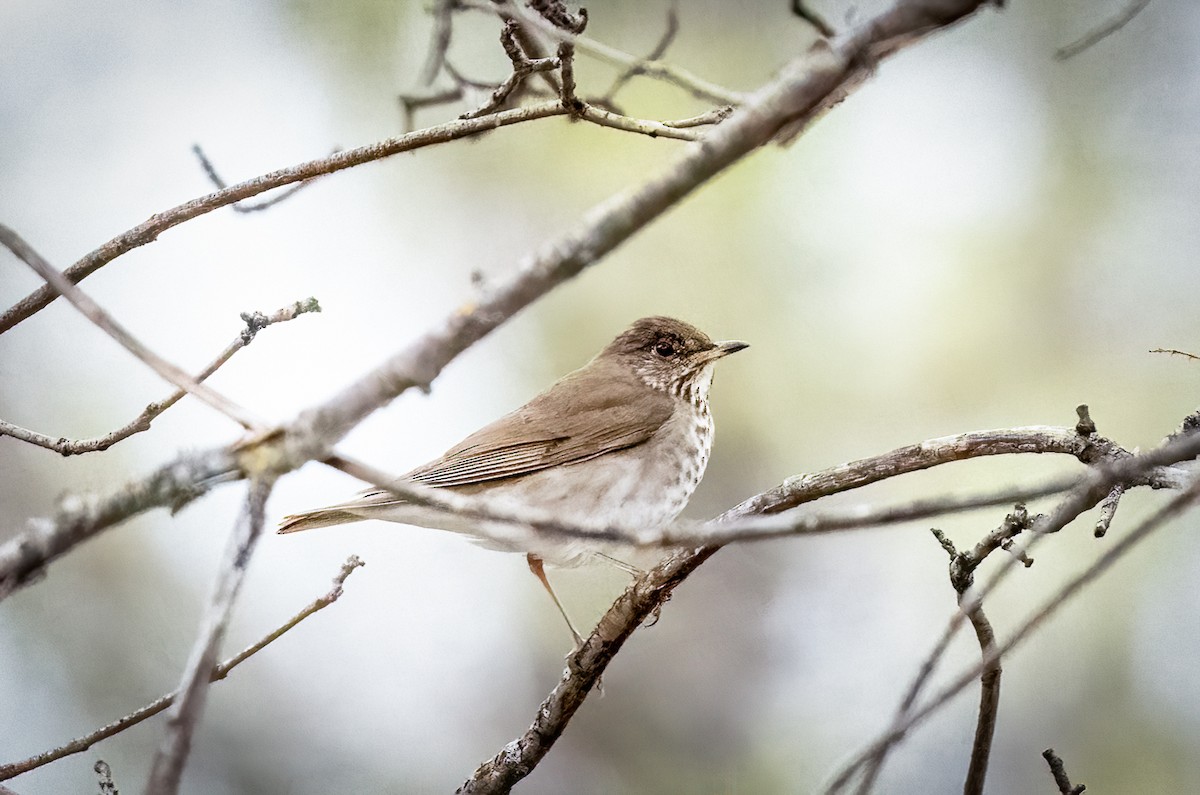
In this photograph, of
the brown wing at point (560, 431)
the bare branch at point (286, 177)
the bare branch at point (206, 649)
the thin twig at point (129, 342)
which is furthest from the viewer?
the brown wing at point (560, 431)

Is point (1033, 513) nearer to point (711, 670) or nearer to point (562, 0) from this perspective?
point (562, 0)

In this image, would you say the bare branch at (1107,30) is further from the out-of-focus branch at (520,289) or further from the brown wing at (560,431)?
the brown wing at (560,431)

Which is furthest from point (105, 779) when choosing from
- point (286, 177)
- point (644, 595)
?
point (286, 177)

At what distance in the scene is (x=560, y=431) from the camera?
8.52ft

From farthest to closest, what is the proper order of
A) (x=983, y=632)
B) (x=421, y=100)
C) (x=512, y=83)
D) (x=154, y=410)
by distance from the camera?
(x=421, y=100) < (x=512, y=83) < (x=154, y=410) < (x=983, y=632)

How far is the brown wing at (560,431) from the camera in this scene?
2.46 metres

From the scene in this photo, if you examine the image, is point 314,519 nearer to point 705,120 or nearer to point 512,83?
point 512,83

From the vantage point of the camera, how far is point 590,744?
281 cm

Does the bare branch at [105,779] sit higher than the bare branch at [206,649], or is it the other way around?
the bare branch at [105,779]

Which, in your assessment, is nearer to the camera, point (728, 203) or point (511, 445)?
point (511, 445)

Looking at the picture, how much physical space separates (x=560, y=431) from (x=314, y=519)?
660 mm

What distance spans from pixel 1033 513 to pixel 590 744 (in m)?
1.59

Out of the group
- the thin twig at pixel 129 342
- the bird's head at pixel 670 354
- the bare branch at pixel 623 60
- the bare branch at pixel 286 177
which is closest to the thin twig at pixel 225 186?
the bare branch at pixel 286 177

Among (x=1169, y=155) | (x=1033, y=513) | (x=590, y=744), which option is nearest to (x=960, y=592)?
(x=1033, y=513)
